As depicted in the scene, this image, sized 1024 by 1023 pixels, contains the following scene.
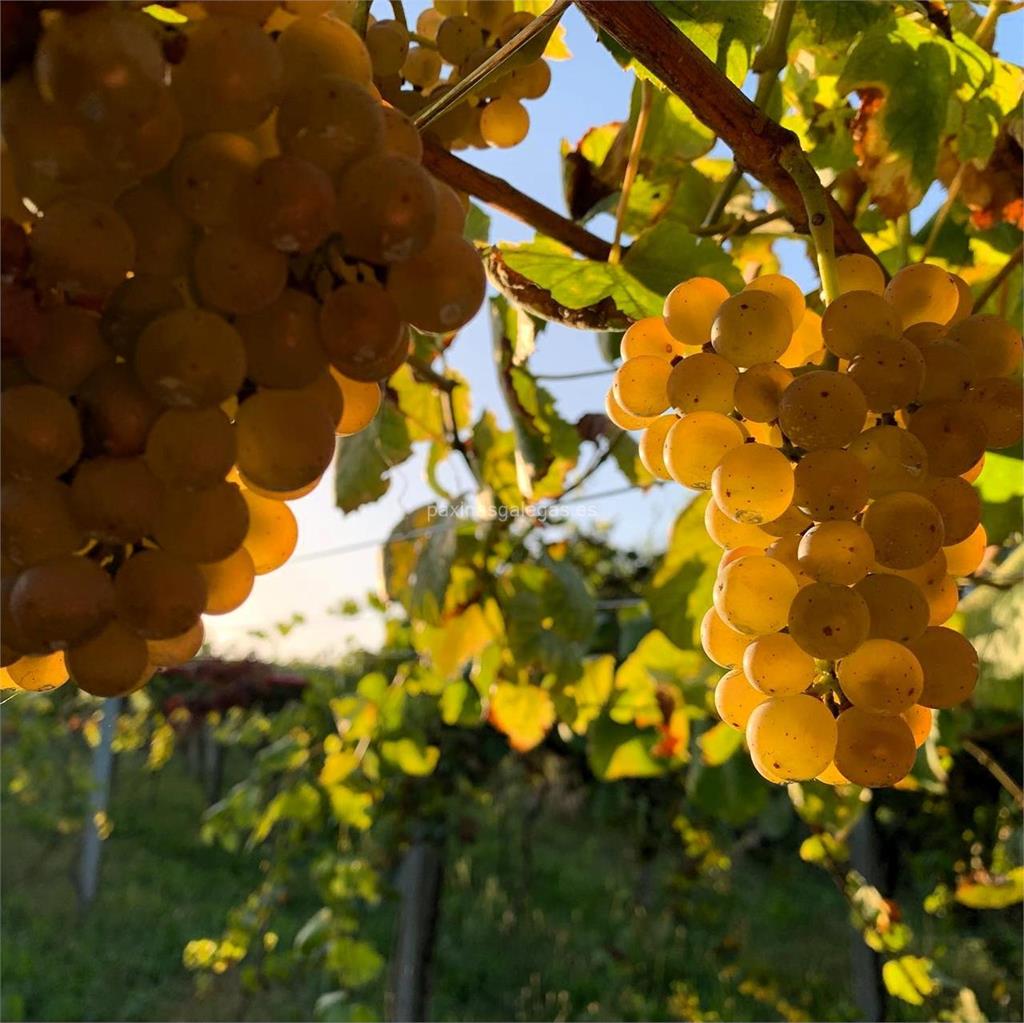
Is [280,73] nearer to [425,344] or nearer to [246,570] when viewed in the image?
[246,570]

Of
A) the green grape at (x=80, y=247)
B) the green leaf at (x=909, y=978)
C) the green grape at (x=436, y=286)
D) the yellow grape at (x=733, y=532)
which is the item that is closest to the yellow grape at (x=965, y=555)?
the yellow grape at (x=733, y=532)

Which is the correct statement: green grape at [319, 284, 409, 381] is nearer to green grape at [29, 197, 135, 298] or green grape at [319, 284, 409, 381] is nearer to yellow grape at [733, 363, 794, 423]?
green grape at [29, 197, 135, 298]

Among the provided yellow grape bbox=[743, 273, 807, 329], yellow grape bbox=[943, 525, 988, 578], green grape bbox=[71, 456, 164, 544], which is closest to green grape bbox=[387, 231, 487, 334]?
green grape bbox=[71, 456, 164, 544]

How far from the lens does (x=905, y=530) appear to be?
0.41 m

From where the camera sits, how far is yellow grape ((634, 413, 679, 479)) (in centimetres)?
50

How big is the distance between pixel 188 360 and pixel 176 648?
103mm

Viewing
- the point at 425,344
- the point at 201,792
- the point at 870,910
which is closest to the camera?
the point at 425,344

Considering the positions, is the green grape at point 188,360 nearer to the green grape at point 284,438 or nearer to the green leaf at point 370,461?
the green grape at point 284,438

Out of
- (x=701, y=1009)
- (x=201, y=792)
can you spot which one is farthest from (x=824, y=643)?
(x=201, y=792)

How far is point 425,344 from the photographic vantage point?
4.18 ft

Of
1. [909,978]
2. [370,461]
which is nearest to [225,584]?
[370,461]

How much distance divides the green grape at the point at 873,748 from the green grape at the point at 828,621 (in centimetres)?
3

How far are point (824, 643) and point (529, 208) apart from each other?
0.38 meters

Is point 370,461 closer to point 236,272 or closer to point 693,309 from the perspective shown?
point 693,309
